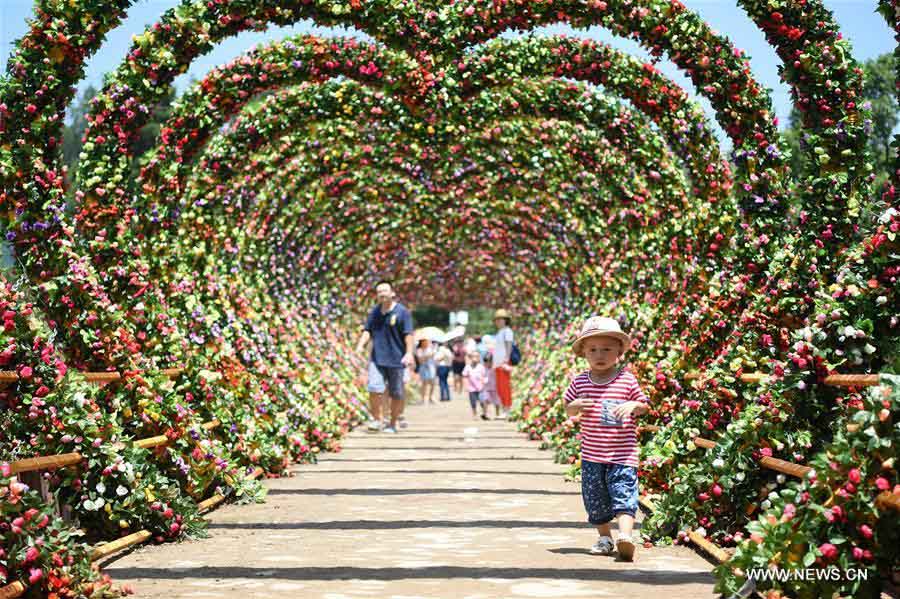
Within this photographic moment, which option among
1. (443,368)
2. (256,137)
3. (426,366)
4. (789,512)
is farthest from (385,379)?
(443,368)

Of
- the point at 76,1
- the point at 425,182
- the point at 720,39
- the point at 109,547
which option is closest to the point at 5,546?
the point at 109,547

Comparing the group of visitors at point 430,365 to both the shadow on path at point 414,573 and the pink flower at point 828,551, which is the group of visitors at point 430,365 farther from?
the pink flower at point 828,551

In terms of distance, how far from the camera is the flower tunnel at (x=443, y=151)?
4891 mm

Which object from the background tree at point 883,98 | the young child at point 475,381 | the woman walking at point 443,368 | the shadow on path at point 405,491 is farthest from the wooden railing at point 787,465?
the background tree at point 883,98

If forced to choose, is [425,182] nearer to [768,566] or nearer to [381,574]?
[381,574]

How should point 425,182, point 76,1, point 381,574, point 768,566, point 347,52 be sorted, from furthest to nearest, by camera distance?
point 425,182 < point 347,52 < point 76,1 < point 381,574 < point 768,566

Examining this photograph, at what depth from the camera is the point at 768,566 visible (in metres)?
4.42

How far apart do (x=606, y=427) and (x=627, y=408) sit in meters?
0.19

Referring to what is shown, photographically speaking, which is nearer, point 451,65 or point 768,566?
point 768,566

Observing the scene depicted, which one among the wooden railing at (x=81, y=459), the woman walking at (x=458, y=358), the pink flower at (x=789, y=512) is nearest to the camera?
the pink flower at (x=789, y=512)

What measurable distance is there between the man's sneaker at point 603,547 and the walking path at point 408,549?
0.38 feet

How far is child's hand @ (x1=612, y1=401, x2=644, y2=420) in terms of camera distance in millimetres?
6074

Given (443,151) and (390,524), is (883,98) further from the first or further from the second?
(390,524)

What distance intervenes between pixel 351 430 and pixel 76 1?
10926mm
